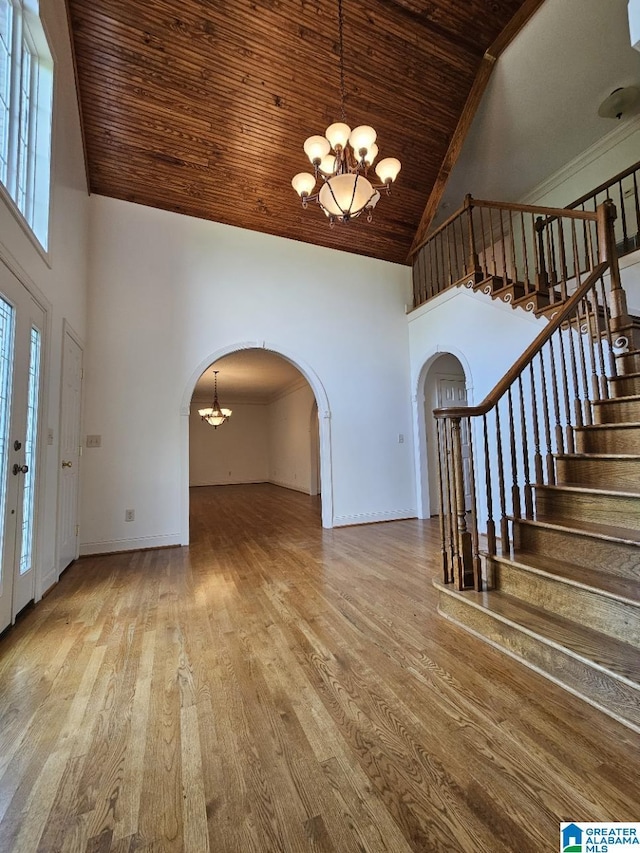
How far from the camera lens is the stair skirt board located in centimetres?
137

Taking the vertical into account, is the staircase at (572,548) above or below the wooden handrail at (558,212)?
below

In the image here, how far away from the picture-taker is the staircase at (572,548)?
157 cm

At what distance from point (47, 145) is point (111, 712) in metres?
3.65

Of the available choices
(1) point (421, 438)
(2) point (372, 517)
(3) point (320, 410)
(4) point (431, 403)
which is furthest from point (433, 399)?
(2) point (372, 517)

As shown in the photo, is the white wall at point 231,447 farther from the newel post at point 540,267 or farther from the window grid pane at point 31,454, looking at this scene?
the newel post at point 540,267

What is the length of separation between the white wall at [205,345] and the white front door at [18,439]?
1.41 metres

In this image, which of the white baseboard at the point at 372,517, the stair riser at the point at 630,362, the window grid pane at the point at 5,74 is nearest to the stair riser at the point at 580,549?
the stair riser at the point at 630,362

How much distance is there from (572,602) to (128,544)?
4003mm

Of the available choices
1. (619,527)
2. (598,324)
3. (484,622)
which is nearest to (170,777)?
(484,622)

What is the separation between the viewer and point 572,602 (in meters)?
1.79

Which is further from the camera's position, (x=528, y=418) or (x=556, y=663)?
(x=528, y=418)

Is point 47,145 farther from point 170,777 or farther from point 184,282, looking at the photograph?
point 170,777

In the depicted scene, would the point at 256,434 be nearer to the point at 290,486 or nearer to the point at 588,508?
the point at 290,486

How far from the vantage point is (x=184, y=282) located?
4488 millimetres
